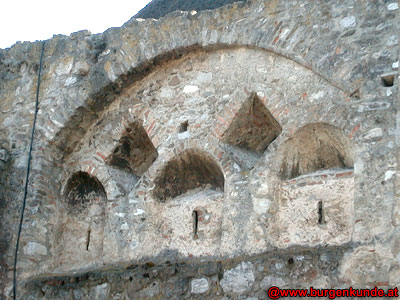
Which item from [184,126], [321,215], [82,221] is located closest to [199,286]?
[321,215]

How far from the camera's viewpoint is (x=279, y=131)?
271 inches

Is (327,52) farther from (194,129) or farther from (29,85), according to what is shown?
(29,85)

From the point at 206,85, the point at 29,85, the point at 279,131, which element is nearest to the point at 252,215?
the point at 279,131

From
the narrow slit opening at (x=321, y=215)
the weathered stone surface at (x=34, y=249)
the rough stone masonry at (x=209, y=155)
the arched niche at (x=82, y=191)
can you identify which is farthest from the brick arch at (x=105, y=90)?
the narrow slit opening at (x=321, y=215)

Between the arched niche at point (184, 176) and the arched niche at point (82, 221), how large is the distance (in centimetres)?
66

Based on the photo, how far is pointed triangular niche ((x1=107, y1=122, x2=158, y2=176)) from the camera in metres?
7.62

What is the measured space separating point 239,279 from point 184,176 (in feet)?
4.44

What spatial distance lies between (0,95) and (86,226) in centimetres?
179

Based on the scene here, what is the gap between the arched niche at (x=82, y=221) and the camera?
293 inches

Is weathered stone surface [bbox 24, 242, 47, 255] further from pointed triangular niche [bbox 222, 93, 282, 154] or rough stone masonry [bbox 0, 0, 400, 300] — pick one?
pointed triangular niche [bbox 222, 93, 282, 154]

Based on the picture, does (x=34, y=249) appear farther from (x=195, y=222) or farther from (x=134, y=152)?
(x=195, y=222)

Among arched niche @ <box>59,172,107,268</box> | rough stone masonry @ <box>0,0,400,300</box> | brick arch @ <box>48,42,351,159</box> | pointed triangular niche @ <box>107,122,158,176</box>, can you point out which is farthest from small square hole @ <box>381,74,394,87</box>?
arched niche @ <box>59,172,107,268</box>

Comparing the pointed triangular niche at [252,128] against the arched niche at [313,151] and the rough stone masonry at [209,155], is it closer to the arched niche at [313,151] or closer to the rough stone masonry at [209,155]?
the rough stone masonry at [209,155]

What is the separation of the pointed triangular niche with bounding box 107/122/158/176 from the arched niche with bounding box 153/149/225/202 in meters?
0.41
